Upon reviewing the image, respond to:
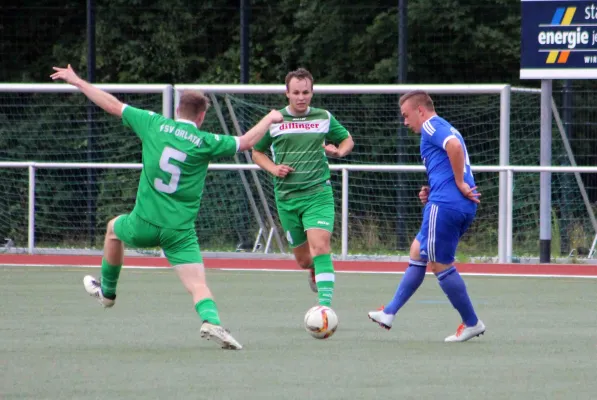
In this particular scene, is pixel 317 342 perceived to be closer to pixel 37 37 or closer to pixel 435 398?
pixel 435 398

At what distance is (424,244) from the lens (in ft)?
30.6

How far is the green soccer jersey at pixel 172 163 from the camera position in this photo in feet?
28.6

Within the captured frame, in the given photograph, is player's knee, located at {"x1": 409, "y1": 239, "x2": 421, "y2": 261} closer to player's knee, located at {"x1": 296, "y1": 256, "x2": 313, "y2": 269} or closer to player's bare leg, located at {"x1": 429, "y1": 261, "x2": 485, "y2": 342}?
player's bare leg, located at {"x1": 429, "y1": 261, "x2": 485, "y2": 342}

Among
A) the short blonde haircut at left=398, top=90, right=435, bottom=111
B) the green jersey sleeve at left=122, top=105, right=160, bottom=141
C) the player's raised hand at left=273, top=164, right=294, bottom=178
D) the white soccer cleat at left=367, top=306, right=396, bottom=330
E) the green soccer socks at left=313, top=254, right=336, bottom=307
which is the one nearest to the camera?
the green jersey sleeve at left=122, top=105, right=160, bottom=141

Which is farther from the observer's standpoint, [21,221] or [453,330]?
[21,221]

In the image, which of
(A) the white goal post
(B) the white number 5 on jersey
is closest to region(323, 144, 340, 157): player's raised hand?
(B) the white number 5 on jersey

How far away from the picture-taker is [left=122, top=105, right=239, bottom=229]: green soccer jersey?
8719 mm

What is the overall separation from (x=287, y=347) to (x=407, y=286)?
1223 mm

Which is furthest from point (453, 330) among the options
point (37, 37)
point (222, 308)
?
point (37, 37)

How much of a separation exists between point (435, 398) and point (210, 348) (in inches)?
91.9

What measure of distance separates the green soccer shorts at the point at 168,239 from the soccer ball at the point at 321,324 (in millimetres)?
841

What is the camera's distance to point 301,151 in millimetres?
10320

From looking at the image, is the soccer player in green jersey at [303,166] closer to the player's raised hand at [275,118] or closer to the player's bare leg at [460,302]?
the player's bare leg at [460,302]

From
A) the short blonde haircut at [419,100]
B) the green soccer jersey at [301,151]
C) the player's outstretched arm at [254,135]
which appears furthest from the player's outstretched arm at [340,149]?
the player's outstretched arm at [254,135]
